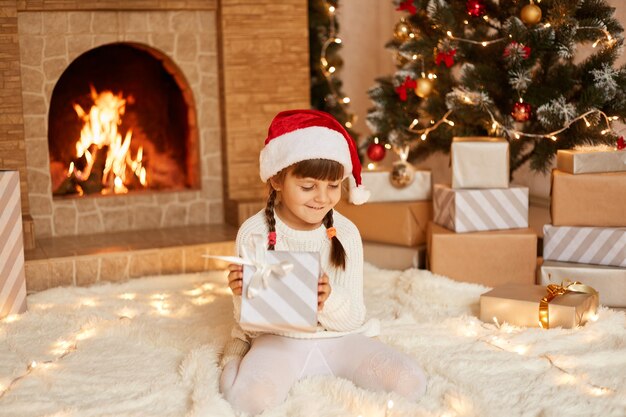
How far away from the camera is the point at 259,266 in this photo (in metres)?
1.72

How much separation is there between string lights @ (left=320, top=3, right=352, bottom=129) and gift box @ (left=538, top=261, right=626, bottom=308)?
4.74 ft

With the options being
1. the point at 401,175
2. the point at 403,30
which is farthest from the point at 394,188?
the point at 403,30

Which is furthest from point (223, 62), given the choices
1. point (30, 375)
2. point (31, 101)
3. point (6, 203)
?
point (30, 375)

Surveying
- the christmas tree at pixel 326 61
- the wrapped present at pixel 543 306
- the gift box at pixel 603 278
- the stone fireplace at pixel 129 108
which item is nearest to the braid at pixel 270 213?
the wrapped present at pixel 543 306

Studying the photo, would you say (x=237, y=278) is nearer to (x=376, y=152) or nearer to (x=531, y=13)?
(x=376, y=152)

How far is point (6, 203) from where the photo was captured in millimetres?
2467

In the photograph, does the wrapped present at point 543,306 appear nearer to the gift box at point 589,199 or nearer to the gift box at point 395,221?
the gift box at point 589,199

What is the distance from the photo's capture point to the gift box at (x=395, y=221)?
2988 mm

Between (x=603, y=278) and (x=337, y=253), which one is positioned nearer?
(x=337, y=253)

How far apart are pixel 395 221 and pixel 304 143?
123 cm

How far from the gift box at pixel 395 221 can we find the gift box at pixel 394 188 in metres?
0.05

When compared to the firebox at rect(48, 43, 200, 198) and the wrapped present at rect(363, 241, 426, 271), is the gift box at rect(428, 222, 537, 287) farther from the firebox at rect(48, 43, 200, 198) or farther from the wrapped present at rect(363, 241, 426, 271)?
the firebox at rect(48, 43, 200, 198)

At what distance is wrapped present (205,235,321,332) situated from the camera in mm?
1707

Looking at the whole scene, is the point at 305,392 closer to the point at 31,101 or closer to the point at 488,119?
the point at 488,119
